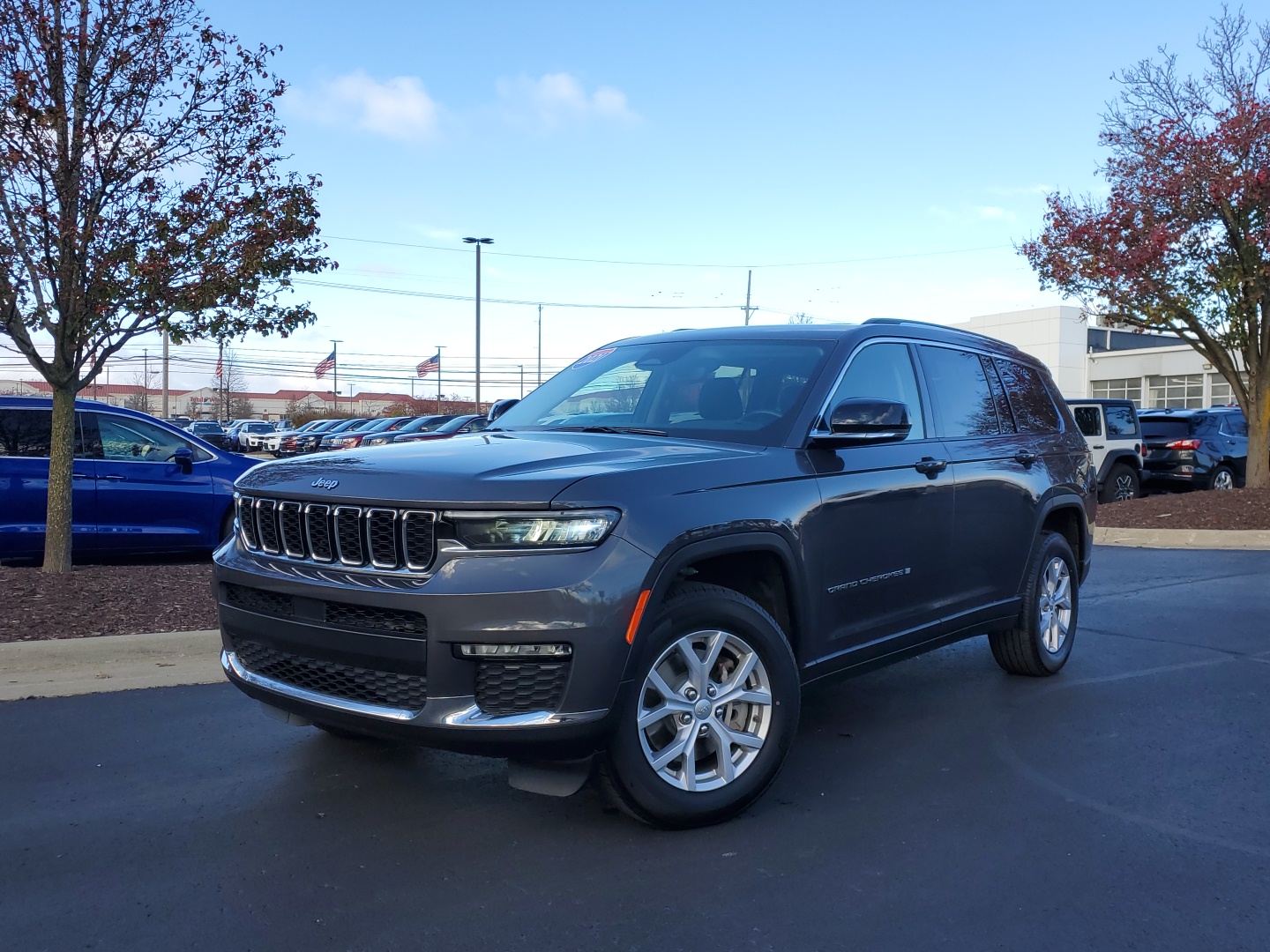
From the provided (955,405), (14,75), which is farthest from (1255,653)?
(14,75)

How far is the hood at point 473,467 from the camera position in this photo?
3545 mm

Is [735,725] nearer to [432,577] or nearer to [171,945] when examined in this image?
[432,577]

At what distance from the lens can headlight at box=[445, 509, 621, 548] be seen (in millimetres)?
3518

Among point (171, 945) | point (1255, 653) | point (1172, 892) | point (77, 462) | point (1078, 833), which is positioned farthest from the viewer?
point (77, 462)

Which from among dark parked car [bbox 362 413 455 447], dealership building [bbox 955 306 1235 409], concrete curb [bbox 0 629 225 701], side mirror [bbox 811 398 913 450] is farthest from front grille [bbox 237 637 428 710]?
dealership building [bbox 955 306 1235 409]

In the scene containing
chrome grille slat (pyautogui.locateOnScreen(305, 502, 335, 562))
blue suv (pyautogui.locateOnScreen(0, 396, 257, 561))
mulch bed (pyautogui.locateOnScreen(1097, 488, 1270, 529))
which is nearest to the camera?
chrome grille slat (pyautogui.locateOnScreen(305, 502, 335, 562))

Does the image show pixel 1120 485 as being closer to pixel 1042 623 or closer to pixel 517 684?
pixel 1042 623

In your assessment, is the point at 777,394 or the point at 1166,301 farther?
the point at 1166,301

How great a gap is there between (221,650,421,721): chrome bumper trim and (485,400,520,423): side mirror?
1996 mm

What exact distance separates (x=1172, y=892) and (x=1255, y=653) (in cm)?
402

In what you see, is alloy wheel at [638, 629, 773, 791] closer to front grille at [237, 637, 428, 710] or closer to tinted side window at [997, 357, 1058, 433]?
front grille at [237, 637, 428, 710]

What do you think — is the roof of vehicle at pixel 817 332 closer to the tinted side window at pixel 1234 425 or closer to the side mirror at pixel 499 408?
the side mirror at pixel 499 408

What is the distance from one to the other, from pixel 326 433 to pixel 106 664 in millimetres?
38352

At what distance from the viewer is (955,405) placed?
552 centimetres
